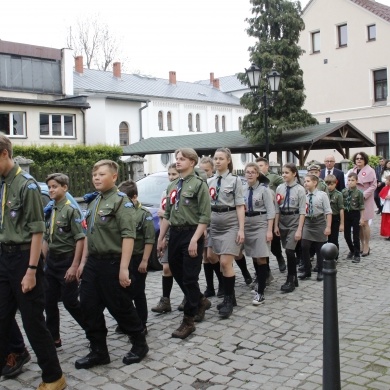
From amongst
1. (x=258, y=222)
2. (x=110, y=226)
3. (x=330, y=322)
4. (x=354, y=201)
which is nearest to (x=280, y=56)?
(x=354, y=201)

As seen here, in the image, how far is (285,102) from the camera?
2922 centimetres

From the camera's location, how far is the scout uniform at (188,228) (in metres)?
5.63

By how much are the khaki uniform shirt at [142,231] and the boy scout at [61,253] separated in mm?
638

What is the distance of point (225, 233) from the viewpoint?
6.38 metres

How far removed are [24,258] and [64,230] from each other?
1.11 metres

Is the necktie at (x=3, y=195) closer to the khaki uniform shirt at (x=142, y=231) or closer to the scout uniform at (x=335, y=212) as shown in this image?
the khaki uniform shirt at (x=142, y=231)

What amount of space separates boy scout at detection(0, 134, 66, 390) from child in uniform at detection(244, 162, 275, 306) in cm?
326

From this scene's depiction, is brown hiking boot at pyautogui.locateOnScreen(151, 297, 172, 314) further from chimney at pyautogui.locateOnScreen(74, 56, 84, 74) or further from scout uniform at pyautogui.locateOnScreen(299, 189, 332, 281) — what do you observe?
chimney at pyautogui.locateOnScreen(74, 56, 84, 74)

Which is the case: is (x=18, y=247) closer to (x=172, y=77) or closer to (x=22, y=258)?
(x=22, y=258)

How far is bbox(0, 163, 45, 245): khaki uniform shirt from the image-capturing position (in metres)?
4.20

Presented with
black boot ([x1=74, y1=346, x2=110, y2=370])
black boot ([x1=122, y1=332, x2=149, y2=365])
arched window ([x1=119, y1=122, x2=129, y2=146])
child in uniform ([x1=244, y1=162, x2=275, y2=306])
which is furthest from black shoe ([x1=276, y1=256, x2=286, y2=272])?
arched window ([x1=119, y1=122, x2=129, y2=146])

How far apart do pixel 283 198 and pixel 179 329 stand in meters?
3.21

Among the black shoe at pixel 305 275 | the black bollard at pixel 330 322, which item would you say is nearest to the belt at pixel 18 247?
the black bollard at pixel 330 322

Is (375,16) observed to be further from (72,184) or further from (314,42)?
(72,184)
